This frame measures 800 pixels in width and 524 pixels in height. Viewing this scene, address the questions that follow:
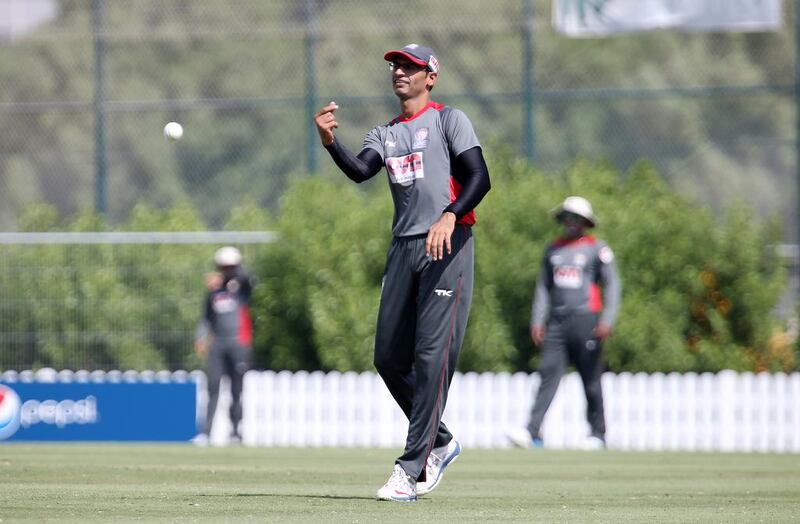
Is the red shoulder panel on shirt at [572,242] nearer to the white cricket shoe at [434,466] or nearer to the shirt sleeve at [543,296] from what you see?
the shirt sleeve at [543,296]

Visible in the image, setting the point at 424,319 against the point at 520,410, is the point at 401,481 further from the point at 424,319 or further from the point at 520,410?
the point at 520,410

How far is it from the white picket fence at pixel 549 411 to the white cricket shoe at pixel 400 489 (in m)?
8.76

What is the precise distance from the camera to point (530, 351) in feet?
60.2

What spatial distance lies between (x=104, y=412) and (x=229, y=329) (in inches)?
68.0

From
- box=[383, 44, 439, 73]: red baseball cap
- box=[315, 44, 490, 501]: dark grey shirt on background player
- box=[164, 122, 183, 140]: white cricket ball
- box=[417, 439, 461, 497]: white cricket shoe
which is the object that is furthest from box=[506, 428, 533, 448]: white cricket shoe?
box=[383, 44, 439, 73]: red baseball cap

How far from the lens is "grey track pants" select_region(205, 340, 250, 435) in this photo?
16547mm

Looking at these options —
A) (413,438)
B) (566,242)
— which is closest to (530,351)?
(566,242)

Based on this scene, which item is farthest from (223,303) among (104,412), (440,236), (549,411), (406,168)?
(440,236)

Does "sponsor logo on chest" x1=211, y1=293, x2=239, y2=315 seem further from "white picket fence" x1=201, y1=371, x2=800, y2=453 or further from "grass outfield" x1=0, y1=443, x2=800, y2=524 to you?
"grass outfield" x1=0, y1=443, x2=800, y2=524

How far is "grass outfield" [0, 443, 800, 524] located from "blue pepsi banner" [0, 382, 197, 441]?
4.01 meters

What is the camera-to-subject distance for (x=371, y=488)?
8.81m

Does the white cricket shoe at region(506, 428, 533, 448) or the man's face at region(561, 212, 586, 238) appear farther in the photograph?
the man's face at region(561, 212, 586, 238)

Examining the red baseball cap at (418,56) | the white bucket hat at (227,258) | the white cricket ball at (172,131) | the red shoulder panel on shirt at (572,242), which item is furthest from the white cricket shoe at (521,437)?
the red baseball cap at (418,56)

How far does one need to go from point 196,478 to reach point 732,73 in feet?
95.5
